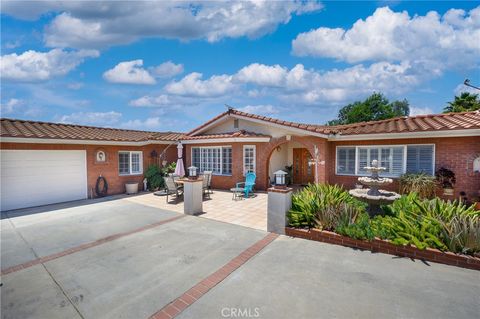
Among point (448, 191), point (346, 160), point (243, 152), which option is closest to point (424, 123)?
point (448, 191)

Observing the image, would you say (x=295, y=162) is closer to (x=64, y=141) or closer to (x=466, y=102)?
(x=64, y=141)

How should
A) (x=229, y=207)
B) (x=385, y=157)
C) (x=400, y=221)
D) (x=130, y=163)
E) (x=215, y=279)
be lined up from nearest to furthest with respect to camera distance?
(x=215, y=279) → (x=400, y=221) → (x=229, y=207) → (x=385, y=157) → (x=130, y=163)

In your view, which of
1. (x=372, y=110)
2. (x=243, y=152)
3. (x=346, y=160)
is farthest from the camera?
(x=372, y=110)

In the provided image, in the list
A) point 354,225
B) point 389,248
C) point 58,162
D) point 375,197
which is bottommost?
point 389,248

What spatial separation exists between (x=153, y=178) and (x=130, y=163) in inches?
71.2

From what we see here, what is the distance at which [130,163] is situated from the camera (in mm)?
16062

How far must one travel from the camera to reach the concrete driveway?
13.3 feet

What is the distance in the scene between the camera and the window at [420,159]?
11281 millimetres

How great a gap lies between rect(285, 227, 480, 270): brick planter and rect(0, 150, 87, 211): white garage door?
40.4 ft

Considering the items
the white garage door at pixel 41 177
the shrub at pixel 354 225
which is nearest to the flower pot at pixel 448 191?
the shrub at pixel 354 225

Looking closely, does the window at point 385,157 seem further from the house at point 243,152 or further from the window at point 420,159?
the window at point 420,159

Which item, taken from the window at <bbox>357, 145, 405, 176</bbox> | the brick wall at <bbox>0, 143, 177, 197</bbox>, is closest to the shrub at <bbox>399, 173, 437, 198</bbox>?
the window at <bbox>357, 145, 405, 176</bbox>

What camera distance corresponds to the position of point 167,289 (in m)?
4.68

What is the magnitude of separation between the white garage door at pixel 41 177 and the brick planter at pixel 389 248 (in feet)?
40.4
